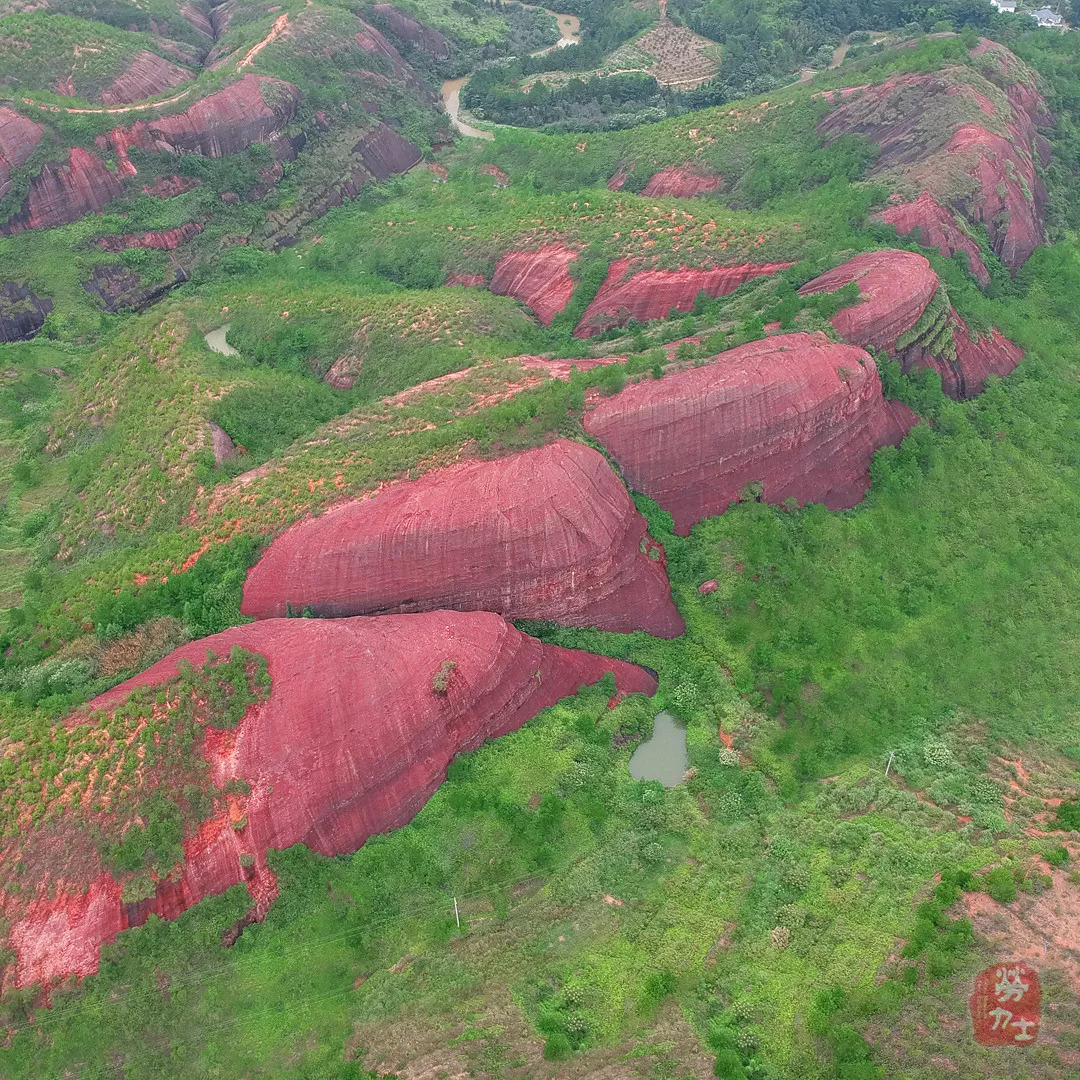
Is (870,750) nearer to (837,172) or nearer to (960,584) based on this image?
(960,584)

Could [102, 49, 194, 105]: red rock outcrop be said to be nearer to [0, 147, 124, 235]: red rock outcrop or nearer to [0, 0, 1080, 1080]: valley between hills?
[0, 0, 1080, 1080]: valley between hills

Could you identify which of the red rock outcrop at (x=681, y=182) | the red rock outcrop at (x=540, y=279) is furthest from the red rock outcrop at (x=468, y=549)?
the red rock outcrop at (x=681, y=182)

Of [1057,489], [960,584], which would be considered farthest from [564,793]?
[1057,489]

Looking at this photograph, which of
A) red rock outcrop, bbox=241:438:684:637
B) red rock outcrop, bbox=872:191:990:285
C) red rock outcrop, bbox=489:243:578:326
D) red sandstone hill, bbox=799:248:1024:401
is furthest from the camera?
red rock outcrop, bbox=489:243:578:326

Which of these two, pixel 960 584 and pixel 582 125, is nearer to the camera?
pixel 960 584

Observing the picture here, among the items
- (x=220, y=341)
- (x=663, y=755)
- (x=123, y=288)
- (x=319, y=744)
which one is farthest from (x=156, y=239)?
(x=663, y=755)

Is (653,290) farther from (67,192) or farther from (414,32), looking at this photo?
(414,32)

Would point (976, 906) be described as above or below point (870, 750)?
above

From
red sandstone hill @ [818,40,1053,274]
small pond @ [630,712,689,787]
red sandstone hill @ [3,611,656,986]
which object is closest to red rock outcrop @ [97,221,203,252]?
red sandstone hill @ [3,611,656,986]
